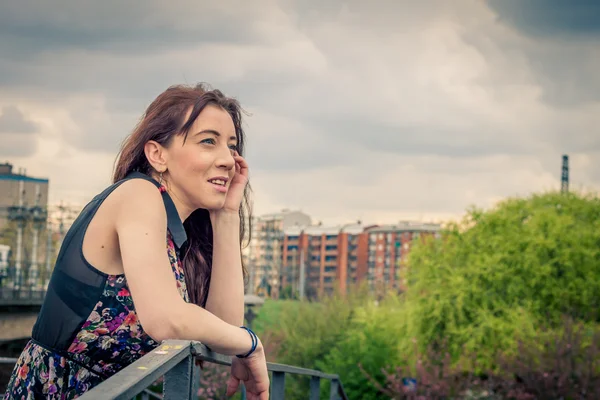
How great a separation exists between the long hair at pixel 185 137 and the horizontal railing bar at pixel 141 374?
2.70 ft

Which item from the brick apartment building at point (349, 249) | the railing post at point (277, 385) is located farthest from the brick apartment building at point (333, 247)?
the railing post at point (277, 385)

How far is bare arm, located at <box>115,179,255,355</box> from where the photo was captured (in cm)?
249

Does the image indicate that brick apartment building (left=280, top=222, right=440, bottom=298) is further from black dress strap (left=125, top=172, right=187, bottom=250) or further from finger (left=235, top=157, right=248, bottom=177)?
black dress strap (left=125, top=172, right=187, bottom=250)

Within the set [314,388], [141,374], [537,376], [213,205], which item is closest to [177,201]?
[213,205]

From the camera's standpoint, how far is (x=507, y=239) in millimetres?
37969

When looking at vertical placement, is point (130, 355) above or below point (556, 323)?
above

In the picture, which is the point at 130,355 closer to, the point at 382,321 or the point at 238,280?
the point at 238,280

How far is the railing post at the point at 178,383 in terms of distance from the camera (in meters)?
2.20

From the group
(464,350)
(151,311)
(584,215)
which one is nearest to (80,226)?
(151,311)

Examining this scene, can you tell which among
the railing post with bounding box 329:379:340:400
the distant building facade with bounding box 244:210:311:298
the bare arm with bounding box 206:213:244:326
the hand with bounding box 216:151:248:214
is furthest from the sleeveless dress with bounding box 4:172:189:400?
the distant building facade with bounding box 244:210:311:298

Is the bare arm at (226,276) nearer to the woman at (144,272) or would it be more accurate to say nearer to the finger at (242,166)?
the woman at (144,272)

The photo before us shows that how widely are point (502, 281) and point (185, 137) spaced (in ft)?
117

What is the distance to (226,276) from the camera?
10.3 ft

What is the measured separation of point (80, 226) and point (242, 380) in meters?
0.74
